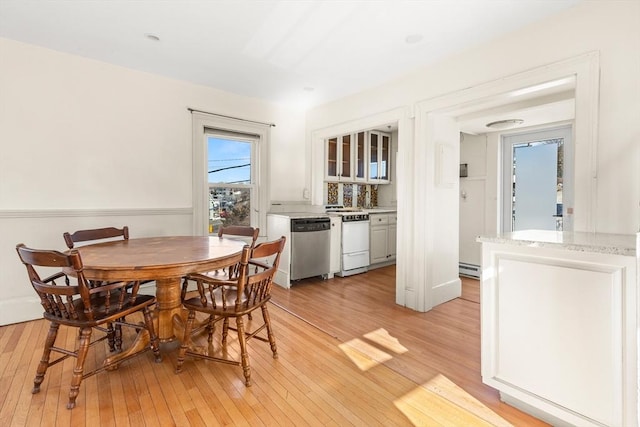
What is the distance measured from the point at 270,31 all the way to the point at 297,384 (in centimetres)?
264

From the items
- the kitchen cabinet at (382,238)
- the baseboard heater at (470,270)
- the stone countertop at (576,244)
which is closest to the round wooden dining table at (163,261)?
the stone countertop at (576,244)

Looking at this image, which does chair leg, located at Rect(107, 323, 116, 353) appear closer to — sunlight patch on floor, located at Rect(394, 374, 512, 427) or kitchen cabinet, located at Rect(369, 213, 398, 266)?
sunlight patch on floor, located at Rect(394, 374, 512, 427)

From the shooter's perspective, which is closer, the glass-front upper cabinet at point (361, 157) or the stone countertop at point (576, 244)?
the stone countertop at point (576, 244)

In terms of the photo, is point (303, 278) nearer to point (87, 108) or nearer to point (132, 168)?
point (132, 168)

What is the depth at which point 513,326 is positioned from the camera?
1.58 meters

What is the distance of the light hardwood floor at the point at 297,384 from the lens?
153 centimetres

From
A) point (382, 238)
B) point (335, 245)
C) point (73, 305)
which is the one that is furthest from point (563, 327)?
point (382, 238)

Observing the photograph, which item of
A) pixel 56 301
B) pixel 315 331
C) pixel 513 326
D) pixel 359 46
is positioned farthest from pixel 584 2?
pixel 56 301

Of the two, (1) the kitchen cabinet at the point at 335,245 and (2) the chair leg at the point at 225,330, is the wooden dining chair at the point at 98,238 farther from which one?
(1) the kitchen cabinet at the point at 335,245

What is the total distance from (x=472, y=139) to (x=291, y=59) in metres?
2.98

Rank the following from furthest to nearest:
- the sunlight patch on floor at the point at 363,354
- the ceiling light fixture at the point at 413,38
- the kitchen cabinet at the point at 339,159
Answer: the kitchen cabinet at the point at 339,159, the ceiling light fixture at the point at 413,38, the sunlight patch on floor at the point at 363,354

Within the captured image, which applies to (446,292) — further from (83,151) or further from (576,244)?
(83,151)

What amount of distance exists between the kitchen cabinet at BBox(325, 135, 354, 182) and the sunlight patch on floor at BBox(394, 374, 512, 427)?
3.56 metres

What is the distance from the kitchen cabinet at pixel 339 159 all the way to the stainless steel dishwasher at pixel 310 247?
112cm
